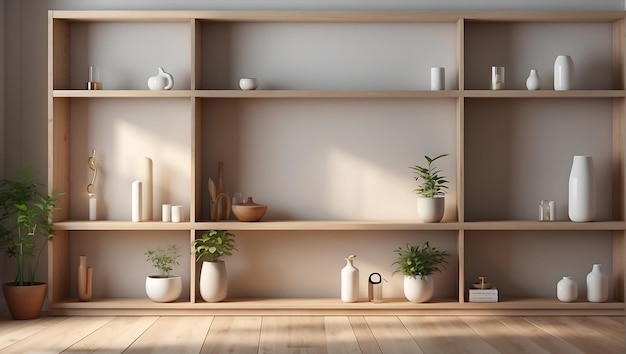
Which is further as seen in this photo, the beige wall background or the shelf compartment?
the beige wall background

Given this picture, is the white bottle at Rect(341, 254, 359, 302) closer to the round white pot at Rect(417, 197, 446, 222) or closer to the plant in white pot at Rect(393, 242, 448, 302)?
the plant in white pot at Rect(393, 242, 448, 302)

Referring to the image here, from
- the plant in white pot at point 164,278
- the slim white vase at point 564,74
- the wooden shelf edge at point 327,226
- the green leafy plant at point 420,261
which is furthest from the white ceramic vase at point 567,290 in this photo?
the plant in white pot at point 164,278

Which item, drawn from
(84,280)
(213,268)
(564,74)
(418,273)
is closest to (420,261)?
(418,273)

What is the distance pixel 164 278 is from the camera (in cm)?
524

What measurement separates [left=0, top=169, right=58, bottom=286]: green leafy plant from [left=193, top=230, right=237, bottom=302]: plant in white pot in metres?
0.96

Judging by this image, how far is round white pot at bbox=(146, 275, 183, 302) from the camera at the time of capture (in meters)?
5.20

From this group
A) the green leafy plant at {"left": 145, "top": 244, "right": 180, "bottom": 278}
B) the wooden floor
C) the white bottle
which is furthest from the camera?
the green leafy plant at {"left": 145, "top": 244, "right": 180, "bottom": 278}

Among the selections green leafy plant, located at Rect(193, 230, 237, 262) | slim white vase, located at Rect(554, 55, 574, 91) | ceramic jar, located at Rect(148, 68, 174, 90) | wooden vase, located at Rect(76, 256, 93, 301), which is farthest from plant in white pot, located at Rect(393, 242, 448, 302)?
wooden vase, located at Rect(76, 256, 93, 301)

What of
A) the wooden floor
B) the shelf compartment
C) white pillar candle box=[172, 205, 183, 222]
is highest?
white pillar candle box=[172, 205, 183, 222]

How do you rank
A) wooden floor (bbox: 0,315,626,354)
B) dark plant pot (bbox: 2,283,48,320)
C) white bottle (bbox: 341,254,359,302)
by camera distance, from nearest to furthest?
1. wooden floor (bbox: 0,315,626,354)
2. dark plant pot (bbox: 2,283,48,320)
3. white bottle (bbox: 341,254,359,302)

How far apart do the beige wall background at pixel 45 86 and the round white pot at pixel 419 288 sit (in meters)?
0.25

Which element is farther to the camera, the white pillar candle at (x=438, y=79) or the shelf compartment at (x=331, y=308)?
the white pillar candle at (x=438, y=79)

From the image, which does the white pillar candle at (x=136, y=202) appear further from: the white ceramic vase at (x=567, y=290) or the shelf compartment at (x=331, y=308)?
the white ceramic vase at (x=567, y=290)

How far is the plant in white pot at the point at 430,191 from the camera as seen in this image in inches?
205
